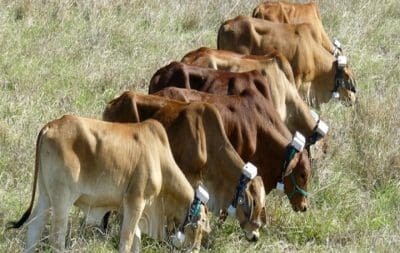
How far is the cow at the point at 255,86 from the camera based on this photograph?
28.2 feet

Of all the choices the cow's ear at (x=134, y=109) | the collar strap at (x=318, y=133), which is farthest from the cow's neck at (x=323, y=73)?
the cow's ear at (x=134, y=109)

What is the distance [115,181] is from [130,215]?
0.23 metres

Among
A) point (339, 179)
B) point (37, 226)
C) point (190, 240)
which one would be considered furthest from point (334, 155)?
point (37, 226)

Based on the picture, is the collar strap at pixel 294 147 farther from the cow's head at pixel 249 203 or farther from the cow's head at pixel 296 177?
the cow's head at pixel 249 203

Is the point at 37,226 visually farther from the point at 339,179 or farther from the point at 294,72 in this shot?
the point at 294,72

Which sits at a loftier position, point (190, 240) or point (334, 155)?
point (190, 240)

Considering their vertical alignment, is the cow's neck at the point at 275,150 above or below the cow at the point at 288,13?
above

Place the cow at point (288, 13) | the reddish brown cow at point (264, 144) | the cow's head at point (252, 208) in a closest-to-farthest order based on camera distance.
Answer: the cow's head at point (252, 208), the reddish brown cow at point (264, 144), the cow at point (288, 13)

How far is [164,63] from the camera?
11.5m

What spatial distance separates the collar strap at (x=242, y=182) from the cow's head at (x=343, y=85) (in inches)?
139

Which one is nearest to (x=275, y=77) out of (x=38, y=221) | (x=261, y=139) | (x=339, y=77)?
(x=261, y=139)

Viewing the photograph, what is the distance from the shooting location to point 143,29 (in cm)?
1259

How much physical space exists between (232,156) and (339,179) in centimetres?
175

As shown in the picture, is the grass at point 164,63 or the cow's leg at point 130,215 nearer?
the cow's leg at point 130,215
